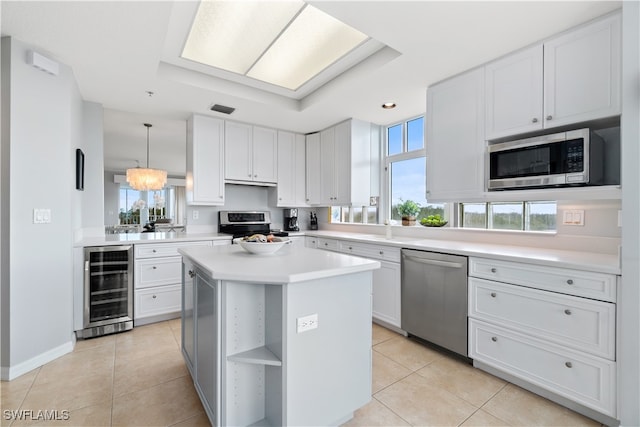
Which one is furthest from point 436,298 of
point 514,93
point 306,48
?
point 306,48

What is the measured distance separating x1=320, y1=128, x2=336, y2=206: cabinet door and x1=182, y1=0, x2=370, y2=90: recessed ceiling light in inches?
50.3

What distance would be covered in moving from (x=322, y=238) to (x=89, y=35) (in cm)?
295

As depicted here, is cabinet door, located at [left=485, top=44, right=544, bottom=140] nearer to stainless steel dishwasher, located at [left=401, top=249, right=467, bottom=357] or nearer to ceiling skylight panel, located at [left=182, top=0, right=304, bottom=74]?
stainless steel dishwasher, located at [left=401, top=249, right=467, bottom=357]

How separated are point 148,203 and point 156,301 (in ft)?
25.9

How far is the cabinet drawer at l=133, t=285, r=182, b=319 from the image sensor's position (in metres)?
3.10

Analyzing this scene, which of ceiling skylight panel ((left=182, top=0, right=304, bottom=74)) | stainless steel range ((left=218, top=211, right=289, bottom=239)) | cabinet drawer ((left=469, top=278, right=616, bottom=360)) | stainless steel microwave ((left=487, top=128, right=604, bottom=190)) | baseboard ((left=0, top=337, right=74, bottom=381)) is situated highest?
ceiling skylight panel ((left=182, top=0, right=304, bottom=74))

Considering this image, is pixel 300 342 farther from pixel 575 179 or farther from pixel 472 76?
pixel 472 76

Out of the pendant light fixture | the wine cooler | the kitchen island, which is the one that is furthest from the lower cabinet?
the pendant light fixture

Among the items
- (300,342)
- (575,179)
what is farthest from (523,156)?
(300,342)

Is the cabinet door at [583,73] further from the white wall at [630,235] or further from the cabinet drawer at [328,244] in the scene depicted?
the cabinet drawer at [328,244]

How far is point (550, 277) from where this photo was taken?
187cm

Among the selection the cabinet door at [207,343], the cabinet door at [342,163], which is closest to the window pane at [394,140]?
the cabinet door at [342,163]

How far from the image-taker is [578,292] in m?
1.76

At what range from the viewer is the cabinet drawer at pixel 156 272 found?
10.2 feet
